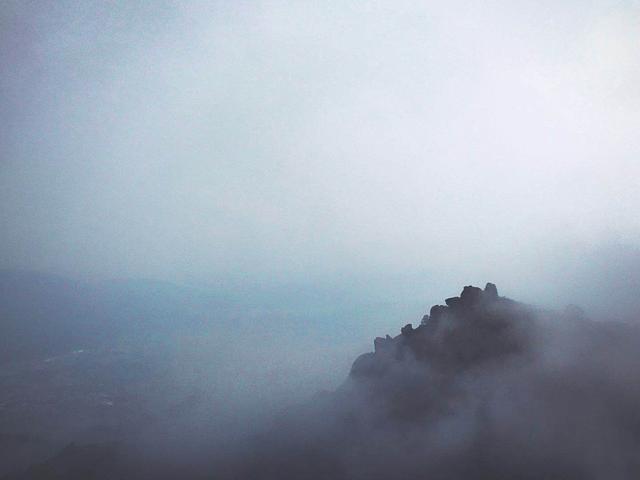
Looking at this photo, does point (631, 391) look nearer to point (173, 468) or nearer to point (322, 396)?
point (322, 396)

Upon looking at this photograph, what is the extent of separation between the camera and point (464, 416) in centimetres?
8562

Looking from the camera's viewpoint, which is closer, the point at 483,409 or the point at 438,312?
the point at 483,409

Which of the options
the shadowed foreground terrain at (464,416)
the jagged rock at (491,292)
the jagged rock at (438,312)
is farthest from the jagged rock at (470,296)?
the jagged rock at (438,312)

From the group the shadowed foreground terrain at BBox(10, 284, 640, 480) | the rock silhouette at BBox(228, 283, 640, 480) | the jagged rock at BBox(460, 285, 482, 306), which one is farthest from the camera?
the jagged rock at BBox(460, 285, 482, 306)

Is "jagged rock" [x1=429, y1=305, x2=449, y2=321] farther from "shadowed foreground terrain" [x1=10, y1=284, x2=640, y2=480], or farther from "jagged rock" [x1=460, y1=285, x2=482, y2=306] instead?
"jagged rock" [x1=460, y1=285, x2=482, y2=306]

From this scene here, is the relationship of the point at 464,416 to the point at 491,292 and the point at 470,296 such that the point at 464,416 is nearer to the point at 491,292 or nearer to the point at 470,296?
the point at 470,296

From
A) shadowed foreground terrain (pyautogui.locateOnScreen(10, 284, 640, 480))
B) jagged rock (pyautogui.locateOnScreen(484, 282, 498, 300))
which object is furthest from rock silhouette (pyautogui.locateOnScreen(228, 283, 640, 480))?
jagged rock (pyautogui.locateOnScreen(484, 282, 498, 300))

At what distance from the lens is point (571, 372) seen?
262 ft

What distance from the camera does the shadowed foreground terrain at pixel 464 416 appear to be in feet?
230

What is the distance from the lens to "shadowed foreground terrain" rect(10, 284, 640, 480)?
230ft

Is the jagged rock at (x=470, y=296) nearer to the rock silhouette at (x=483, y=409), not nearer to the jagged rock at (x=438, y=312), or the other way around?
the rock silhouette at (x=483, y=409)

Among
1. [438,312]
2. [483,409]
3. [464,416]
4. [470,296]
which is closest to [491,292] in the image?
[470,296]

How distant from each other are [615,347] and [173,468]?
13440cm

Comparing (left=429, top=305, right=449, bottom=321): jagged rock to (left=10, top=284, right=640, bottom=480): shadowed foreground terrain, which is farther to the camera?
(left=429, top=305, right=449, bottom=321): jagged rock
